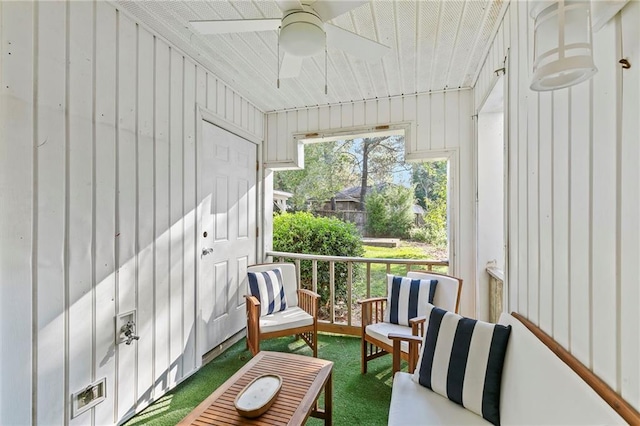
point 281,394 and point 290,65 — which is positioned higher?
point 290,65

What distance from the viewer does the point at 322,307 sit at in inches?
155

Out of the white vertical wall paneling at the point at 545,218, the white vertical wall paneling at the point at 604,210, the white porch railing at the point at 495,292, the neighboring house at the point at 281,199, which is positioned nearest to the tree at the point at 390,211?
the neighboring house at the point at 281,199

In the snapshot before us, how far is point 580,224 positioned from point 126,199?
233 cm

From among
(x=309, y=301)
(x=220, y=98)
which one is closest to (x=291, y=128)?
(x=220, y=98)

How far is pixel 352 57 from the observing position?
7.57 ft

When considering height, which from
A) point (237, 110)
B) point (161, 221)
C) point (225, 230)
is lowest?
point (225, 230)

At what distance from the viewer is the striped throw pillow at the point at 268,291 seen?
2732 mm

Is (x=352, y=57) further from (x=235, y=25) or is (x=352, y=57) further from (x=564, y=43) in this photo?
(x=564, y=43)

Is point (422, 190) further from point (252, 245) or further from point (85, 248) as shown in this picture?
point (85, 248)

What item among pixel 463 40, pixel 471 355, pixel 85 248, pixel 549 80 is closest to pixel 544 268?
pixel 471 355

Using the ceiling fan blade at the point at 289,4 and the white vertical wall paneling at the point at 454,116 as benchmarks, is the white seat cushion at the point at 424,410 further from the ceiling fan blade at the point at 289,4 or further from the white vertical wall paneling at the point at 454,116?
the white vertical wall paneling at the point at 454,116

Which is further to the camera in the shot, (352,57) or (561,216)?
(352,57)

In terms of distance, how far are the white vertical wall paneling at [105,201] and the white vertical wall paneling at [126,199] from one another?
4cm

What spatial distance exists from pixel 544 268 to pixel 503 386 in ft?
1.93
